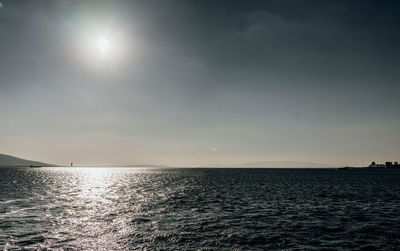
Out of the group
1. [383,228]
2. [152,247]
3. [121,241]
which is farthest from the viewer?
[383,228]

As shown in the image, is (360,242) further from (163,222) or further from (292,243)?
(163,222)

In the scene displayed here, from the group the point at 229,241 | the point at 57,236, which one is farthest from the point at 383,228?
the point at 57,236

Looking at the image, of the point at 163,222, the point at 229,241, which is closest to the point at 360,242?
the point at 229,241

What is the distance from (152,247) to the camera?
23.7 metres

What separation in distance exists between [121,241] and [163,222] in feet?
28.6

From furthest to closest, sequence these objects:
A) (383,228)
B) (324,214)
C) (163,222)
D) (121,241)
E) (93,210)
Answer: (93,210), (324,214), (163,222), (383,228), (121,241)

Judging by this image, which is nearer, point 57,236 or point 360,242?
point 360,242

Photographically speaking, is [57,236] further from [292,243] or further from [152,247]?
[292,243]

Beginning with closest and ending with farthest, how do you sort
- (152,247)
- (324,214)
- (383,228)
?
(152,247) → (383,228) → (324,214)

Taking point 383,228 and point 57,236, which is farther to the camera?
point 383,228

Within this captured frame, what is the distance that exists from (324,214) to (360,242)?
537 inches

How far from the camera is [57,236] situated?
26.8 m

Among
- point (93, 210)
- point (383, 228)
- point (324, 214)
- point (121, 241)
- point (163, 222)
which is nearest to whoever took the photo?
point (121, 241)

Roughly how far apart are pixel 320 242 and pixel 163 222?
61.1 feet
